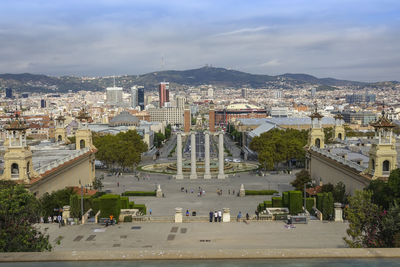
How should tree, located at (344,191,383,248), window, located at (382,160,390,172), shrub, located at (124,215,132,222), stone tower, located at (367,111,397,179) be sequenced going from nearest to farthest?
→ tree, located at (344,191,383,248) < shrub, located at (124,215,132,222) < stone tower, located at (367,111,397,179) < window, located at (382,160,390,172)

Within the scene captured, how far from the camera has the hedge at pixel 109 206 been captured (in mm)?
33781

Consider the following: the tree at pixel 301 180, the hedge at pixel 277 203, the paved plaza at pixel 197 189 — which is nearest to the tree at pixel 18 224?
the paved plaza at pixel 197 189

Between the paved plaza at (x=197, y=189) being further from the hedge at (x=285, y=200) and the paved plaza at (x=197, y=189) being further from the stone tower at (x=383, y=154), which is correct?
the stone tower at (x=383, y=154)

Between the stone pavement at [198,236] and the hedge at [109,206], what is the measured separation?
3.41 ft

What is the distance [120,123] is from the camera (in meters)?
155

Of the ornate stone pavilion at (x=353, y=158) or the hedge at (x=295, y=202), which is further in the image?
the hedge at (x=295, y=202)

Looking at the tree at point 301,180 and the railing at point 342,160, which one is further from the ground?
the railing at point 342,160

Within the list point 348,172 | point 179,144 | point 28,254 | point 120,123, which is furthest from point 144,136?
point 28,254

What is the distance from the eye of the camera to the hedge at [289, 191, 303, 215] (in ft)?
122

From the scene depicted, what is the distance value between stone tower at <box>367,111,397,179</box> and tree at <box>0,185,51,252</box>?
25042mm

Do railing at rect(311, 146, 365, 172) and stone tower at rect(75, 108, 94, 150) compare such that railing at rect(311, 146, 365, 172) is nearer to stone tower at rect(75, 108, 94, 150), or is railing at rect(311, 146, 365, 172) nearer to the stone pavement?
the stone pavement

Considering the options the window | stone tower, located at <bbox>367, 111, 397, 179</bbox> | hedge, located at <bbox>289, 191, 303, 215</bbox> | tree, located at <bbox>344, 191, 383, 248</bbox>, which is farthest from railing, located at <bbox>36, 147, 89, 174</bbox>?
the window

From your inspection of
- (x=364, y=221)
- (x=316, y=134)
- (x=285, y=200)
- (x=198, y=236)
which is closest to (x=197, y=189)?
(x=316, y=134)

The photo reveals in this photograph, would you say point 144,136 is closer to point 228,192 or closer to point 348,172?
point 228,192
